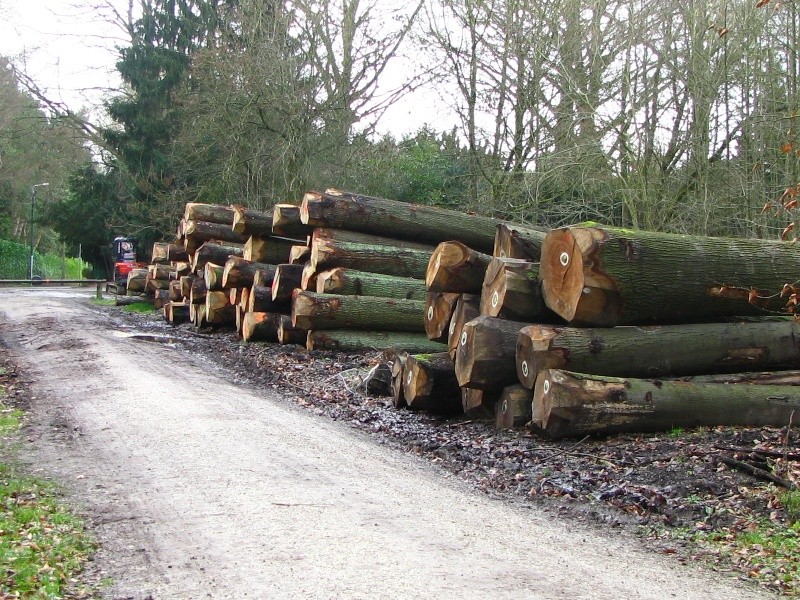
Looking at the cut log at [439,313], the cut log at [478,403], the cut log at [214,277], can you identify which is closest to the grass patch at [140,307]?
the cut log at [214,277]

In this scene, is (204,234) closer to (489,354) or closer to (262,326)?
(262,326)

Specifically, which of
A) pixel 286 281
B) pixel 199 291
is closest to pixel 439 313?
pixel 286 281

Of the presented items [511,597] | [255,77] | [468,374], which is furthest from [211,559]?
[255,77]

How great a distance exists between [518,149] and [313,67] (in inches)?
300

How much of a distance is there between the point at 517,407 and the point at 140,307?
1948 centimetres

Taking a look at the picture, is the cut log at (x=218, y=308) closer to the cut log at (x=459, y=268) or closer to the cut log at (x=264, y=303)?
the cut log at (x=264, y=303)

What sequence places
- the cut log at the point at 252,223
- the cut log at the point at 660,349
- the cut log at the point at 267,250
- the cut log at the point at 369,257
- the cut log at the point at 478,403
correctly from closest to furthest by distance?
the cut log at the point at 660,349
the cut log at the point at 478,403
the cut log at the point at 369,257
the cut log at the point at 252,223
the cut log at the point at 267,250

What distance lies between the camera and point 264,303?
50.3 feet

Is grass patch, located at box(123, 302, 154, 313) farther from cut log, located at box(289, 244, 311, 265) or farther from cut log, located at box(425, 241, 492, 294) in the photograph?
cut log, located at box(425, 241, 492, 294)

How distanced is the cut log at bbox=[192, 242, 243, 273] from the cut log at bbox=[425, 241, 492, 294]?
10.3 m

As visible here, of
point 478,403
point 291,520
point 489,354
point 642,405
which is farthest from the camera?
point 478,403

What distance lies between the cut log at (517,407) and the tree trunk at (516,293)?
74 cm

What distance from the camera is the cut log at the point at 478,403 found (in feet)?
28.8

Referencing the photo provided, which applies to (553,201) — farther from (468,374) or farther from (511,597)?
(511,597)
